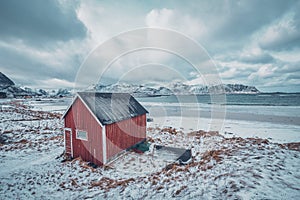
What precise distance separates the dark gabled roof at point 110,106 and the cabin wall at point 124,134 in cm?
42

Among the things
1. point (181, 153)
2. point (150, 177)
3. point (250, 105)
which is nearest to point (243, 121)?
point (181, 153)

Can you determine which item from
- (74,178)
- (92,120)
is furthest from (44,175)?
(92,120)

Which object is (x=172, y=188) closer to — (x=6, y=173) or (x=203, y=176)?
(x=203, y=176)

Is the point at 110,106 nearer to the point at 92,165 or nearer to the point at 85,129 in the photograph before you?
the point at 85,129

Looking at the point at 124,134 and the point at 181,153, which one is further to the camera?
the point at 124,134

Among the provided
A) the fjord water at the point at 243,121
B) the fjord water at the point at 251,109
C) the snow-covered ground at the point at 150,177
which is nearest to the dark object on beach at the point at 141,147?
the snow-covered ground at the point at 150,177

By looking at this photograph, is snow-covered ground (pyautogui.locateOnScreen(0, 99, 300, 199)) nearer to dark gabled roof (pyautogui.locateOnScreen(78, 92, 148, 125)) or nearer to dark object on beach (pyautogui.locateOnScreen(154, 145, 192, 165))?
dark object on beach (pyautogui.locateOnScreen(154, 145, 192, 165))

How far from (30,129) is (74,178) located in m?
13.8

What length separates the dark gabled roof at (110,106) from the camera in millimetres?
9750

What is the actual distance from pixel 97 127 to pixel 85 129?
118 cm

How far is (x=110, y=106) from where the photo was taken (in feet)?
36.0

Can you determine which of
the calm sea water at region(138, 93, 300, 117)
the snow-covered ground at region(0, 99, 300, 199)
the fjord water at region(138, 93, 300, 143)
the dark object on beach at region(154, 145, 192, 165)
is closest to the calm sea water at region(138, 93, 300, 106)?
the calm sea water at region(138, 93, 300, 117)

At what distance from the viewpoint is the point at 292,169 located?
6.37 meters

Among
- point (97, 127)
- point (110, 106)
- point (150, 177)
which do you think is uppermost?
point (110, 106)
